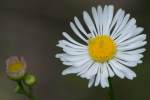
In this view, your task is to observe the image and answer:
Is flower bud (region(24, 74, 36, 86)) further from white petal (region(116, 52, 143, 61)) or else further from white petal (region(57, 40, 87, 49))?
white petal (region(116, 52, 143, 61))

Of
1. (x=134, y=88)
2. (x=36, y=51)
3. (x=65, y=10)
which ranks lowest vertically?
(x=134, y=88)

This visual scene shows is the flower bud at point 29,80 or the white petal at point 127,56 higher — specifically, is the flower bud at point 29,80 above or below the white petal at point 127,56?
below

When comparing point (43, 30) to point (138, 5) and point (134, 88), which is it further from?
point (134, 88)

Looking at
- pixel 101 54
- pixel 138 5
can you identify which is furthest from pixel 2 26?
pixel 101 54

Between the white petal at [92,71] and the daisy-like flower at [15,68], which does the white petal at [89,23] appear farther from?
the daisy-like flower at [15,68]

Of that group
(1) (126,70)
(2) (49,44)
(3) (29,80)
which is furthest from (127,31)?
(2) (49,44)

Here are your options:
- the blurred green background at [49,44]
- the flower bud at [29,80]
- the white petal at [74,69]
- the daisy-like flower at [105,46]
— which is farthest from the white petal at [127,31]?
the blurred green background at [49,44]
